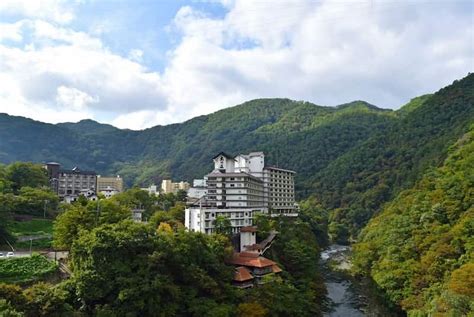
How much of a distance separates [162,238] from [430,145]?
84.4 meters

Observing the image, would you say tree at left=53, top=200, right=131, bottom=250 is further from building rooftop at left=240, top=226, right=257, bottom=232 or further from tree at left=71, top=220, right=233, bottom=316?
building rooftop at left=240, top=226, right=257, bottom=232

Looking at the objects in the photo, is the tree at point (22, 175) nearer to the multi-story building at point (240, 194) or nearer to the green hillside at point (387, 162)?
the multi-story building at point (240, 194)

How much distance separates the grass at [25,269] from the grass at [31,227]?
47.4ft

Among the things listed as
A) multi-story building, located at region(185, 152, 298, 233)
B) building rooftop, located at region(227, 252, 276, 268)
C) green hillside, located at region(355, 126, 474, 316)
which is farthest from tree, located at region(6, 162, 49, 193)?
green hillside, located at region(355, 126, 474, 316)

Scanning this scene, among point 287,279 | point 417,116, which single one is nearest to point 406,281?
point 287,279

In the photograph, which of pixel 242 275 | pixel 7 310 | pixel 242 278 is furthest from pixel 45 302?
pixel 242 275

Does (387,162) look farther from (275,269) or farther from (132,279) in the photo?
(132,279)

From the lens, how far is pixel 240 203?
201 feet

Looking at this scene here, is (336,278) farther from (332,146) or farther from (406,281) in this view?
(332,146)

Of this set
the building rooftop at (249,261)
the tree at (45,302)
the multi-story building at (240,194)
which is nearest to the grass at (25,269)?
the tree at (45,302)

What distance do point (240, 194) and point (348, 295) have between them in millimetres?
19838

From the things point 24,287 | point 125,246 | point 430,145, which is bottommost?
point 24,287

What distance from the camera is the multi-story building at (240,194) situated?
5188cm

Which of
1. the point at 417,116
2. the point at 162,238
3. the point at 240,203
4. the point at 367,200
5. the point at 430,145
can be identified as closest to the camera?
the point at 162,238
